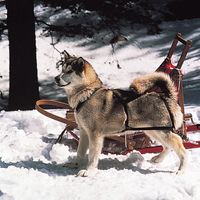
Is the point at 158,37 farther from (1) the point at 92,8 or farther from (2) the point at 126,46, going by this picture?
(1) the point at 92,8

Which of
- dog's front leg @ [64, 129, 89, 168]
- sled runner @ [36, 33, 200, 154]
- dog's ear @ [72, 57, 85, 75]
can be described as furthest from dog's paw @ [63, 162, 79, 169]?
dog's ear @ [72, 57, 85, 75]

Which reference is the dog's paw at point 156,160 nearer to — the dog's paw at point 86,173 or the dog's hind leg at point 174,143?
the dog's hind leg at point 174,143

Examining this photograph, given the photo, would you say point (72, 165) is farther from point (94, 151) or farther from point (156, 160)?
point (156, 160)

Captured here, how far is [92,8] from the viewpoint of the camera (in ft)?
34.3

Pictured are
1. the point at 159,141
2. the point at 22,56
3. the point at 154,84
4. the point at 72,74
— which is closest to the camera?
the point at 72,74

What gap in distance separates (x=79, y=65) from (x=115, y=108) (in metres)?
0.61

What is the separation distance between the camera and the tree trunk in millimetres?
10008

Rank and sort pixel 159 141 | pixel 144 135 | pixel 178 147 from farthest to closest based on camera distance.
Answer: pixel 144 135 < pixel 159 141 < pixel 178 147

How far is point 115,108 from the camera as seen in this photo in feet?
18.4

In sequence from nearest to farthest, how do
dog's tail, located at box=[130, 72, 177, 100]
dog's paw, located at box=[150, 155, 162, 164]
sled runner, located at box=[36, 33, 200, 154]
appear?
dog's tail, located at box=[130, 72, 177, 100]
dog's paw, located at box=[150, 155, 162, 164]
sled runner, located at box=[36, 33, 200, 154]

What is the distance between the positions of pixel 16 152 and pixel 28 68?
408 cm

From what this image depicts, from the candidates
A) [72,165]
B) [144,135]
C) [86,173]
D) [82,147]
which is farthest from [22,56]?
[86,173]

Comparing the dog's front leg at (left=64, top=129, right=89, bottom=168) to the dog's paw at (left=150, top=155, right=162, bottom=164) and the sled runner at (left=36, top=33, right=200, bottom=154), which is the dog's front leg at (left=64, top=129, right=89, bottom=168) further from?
the dog's paw at (left=150, top=155, right=162, bottom=164)

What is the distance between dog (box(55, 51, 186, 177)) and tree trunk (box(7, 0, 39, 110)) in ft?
15.2
